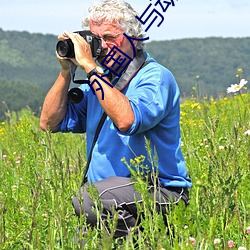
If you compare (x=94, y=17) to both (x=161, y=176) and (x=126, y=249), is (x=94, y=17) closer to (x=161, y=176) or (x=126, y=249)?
(x=161, y=176)

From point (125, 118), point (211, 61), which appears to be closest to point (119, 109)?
point (125, 118)

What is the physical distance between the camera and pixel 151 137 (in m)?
3.49

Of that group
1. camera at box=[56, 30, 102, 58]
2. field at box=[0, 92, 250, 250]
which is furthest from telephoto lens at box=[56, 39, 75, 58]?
field at box=[0, 92, 250, 250]

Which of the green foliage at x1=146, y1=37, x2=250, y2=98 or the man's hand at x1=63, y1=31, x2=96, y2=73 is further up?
the man's hand at x1=63, y1=31, x2=96, y2=73

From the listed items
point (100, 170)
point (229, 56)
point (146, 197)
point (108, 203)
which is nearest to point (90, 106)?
point (100, 170)

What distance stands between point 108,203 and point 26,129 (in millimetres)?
1925

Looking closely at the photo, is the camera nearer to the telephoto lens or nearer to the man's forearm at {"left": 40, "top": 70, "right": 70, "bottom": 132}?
the telephoto lens

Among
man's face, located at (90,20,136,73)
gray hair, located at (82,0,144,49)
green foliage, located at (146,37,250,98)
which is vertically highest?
gray hair, located at (82,0,144,49)

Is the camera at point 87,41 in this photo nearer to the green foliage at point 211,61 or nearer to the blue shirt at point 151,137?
the blue shirt at point 151,137

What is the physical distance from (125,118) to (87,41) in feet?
1.59

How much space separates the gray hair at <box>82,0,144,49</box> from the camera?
353 cm

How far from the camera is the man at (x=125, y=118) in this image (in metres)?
3.25

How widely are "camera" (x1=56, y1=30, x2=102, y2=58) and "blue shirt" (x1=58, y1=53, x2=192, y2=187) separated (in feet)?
0.85

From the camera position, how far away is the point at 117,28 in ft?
11.6
